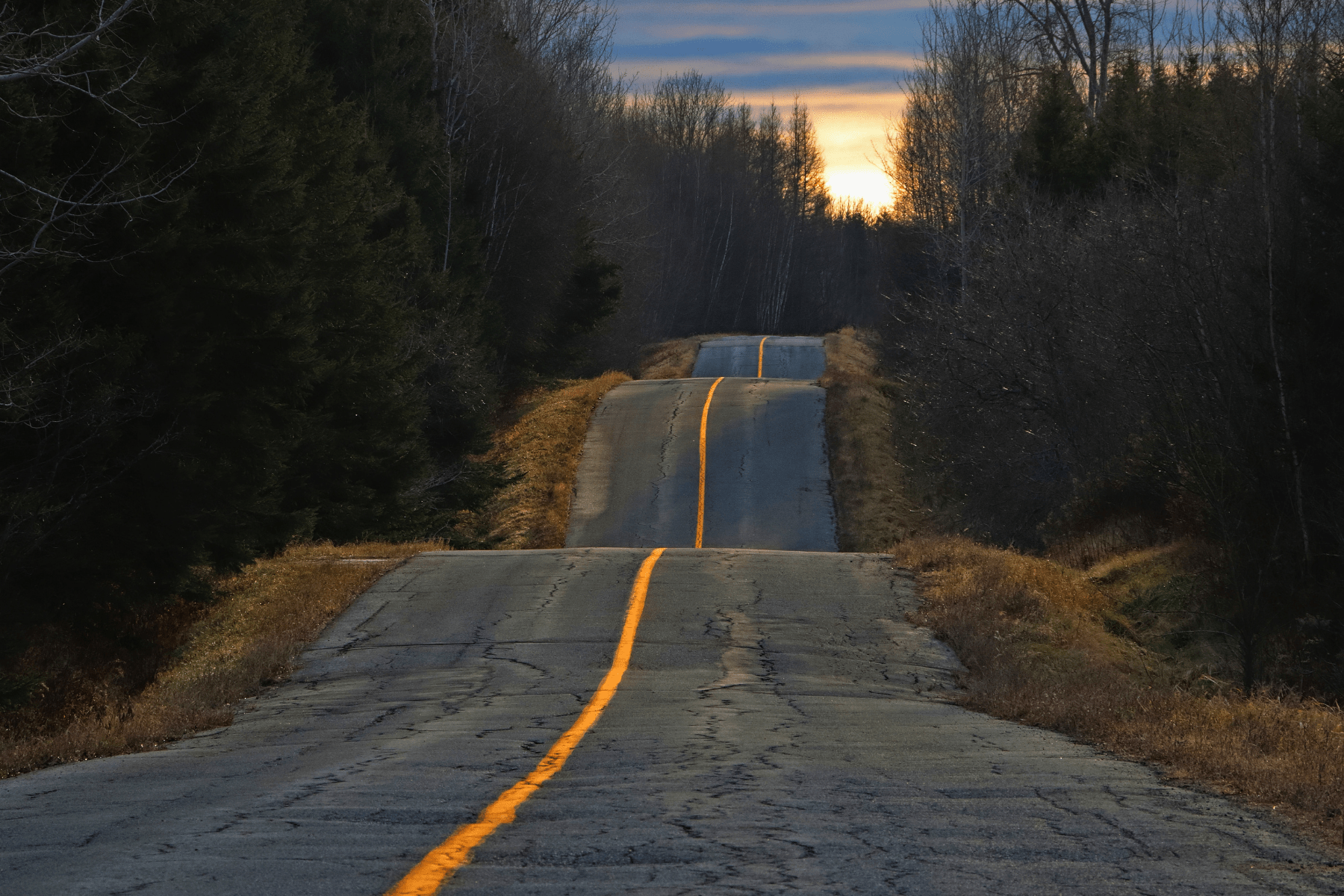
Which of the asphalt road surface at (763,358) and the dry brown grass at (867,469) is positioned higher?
the asphalt road surface at (763,358)

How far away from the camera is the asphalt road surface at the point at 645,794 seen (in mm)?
4789

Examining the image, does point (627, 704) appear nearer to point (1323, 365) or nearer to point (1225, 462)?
point (1225, 462)

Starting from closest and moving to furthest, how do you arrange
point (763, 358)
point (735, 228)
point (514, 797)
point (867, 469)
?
point (514, 797)
point (867, 469)
point (763, 358)
point (735, 228)

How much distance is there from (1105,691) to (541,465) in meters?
24.9

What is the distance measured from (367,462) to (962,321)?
14246 mm

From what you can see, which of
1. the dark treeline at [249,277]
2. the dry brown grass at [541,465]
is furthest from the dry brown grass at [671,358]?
the dry brown grass at [541,465]

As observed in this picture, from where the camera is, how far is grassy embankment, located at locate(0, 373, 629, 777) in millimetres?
9664

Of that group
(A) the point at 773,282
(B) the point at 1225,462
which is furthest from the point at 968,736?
(A) the point at 773,282

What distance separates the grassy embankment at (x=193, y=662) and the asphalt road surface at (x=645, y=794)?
464mm

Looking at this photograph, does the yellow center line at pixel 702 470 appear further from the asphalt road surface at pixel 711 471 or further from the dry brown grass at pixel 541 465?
the dry brown grass at pixel 541 465

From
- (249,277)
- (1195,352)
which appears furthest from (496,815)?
(1195,352)

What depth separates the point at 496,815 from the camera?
589cm

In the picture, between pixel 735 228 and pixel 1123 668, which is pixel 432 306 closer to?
pixel 1123 668

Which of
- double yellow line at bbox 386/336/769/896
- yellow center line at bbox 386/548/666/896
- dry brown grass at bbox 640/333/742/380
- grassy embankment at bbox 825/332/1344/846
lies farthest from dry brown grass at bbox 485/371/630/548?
yellow center line at bbox 386/548/666/896
